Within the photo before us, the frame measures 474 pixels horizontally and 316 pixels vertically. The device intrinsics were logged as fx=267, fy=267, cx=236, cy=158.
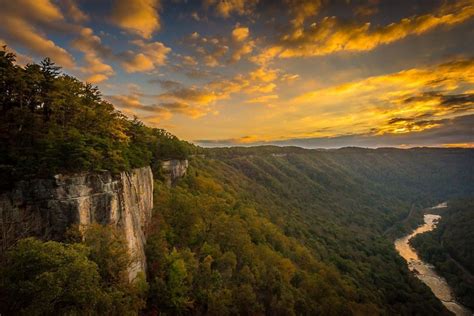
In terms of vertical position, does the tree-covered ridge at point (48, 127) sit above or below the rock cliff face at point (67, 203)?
above

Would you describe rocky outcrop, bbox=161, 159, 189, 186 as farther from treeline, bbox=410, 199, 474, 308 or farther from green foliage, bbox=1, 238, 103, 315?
treeline, bbox=410, 199, 474, 308

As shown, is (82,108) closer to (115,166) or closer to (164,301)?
(115,166)

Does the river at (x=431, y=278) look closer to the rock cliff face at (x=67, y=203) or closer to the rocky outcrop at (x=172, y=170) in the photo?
the rocky outcrop at (x=172, y=170)

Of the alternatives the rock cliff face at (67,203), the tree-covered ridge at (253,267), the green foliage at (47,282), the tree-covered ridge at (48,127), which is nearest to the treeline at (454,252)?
the tree-covered ridge at (253,267)

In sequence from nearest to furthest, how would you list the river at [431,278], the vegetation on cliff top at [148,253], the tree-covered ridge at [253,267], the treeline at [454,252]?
the vegetation on cliff top at [148,253] < the tree-covered ridge at [253,267] < the river at [431,278] < the treeline at [454,252]

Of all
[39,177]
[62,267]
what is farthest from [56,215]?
[62,267]

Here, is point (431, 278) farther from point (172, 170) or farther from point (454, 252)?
point (172, 170)

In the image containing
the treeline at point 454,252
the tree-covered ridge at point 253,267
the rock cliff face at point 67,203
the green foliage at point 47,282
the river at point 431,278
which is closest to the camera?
the green foliage at point 47,282

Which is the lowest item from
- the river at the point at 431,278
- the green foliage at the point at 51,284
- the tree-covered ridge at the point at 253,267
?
the river at the point at 431,278
